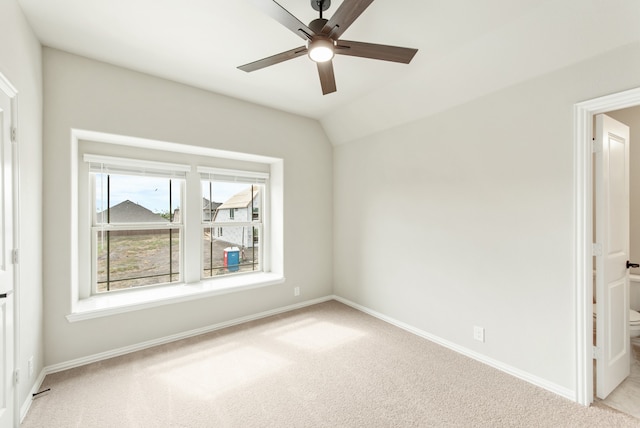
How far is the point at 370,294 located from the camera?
3.69m

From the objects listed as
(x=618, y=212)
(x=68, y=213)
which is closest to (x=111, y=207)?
(x=68, y=213)

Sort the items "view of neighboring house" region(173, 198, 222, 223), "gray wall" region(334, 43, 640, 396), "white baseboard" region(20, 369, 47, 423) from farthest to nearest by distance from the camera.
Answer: "view of neighboring house" region(173, 198, 222, 223)
"gray wall" region(334, 43, 640, 396)
"white baseboard" region(20, 369, 47, 423)

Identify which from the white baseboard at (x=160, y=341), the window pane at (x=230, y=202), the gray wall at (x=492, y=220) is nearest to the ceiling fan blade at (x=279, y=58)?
the gray wall at (x=492, y=220)

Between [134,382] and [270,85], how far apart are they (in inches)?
118

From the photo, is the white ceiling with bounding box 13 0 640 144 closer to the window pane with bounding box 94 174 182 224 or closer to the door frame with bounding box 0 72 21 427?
the door frame with bounding box 0 72 21 427

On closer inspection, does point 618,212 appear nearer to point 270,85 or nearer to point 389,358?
point 389,358

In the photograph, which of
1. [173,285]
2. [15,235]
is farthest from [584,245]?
[173,285]

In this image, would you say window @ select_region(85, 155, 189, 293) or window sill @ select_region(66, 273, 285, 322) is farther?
window @ select_region(85, 155, 189, 293)

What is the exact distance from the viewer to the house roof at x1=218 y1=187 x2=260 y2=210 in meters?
3.74

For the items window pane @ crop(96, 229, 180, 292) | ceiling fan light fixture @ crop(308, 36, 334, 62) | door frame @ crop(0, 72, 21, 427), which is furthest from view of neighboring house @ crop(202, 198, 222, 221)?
ceiling fan light fixture @ crop(308, 36, 334, 62)

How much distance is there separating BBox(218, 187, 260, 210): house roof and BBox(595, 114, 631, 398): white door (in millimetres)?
3564

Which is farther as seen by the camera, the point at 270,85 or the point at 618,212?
the point at 270,85

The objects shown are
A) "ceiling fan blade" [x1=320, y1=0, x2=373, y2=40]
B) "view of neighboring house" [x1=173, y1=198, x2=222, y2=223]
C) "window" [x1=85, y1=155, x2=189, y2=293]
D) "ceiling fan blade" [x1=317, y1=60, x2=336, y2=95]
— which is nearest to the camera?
"ceiling fan blade" [x1=320, y1=0, x2=373, y2=40]

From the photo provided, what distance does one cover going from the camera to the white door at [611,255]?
1.99 metres
